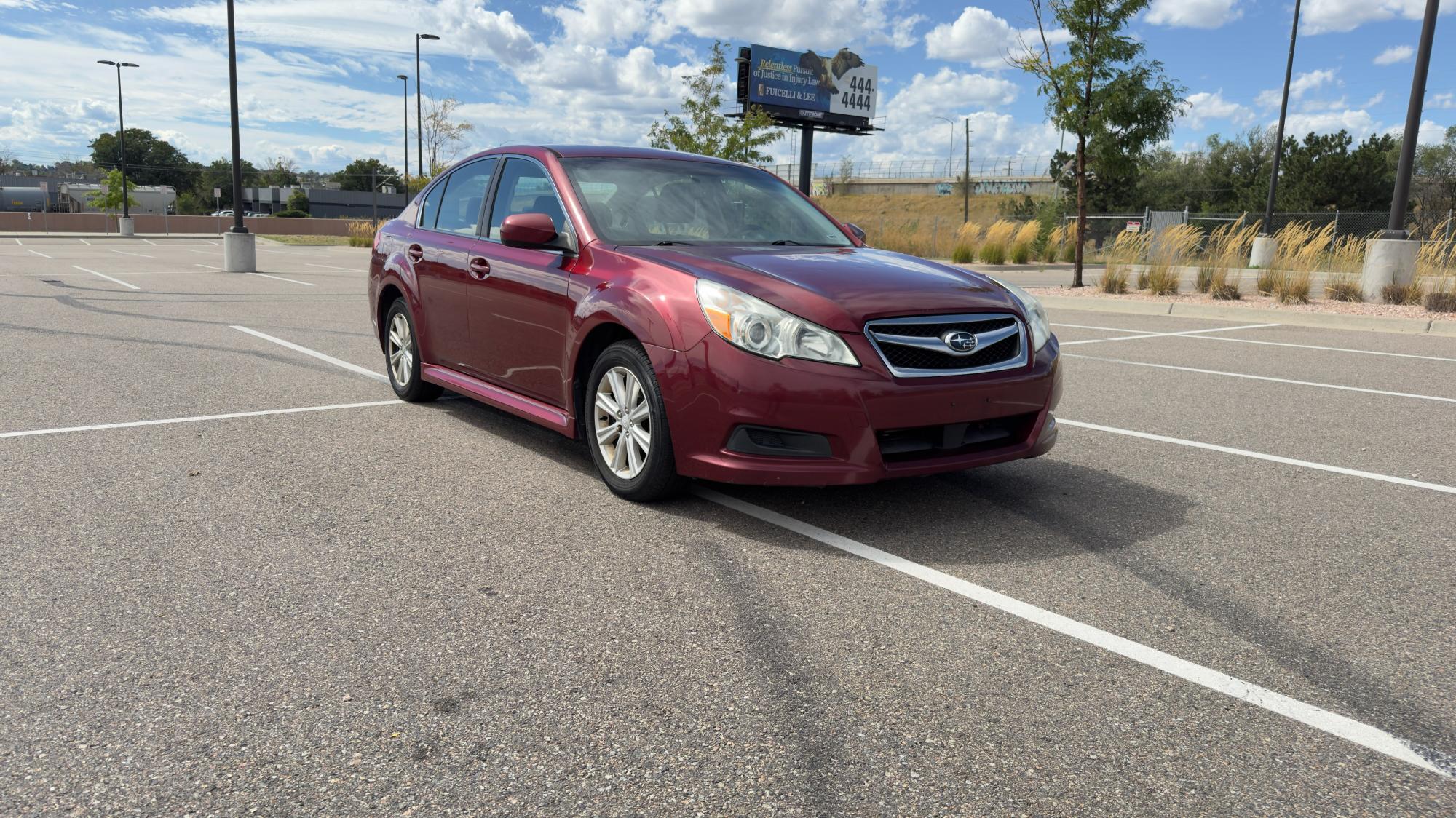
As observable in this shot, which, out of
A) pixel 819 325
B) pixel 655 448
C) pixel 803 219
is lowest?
pixel 655 448

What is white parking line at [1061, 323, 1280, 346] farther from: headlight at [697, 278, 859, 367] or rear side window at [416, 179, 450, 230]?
headlight at [697, 278, 859, 367]

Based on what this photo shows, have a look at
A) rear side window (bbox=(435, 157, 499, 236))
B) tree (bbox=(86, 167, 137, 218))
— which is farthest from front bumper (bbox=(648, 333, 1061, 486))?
tree (bbox=(86, 167, 137, 218))

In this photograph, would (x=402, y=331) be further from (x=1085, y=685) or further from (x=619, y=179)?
(x=1085, y=685)

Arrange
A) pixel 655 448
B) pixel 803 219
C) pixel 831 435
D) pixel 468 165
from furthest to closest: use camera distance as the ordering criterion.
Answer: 1. pixel 468 165
2. pixel 803 219
3. pixel 655 448
4. pixel 831 435

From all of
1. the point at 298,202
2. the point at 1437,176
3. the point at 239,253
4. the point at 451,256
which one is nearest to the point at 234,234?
the point at 239,253

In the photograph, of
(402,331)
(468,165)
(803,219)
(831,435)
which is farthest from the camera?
(402,331)

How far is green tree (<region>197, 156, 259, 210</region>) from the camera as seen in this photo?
4380 inches

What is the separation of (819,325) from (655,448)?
0.90m

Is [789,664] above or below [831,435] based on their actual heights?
below

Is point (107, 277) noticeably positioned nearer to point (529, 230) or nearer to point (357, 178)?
point (529, 230)

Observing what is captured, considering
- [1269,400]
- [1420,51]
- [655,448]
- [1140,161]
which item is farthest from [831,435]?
[1140,161]

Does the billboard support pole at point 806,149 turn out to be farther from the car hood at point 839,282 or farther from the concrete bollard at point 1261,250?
the car hood at point 839,282

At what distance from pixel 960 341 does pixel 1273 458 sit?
2.65m

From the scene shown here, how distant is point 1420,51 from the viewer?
48.3 feet
